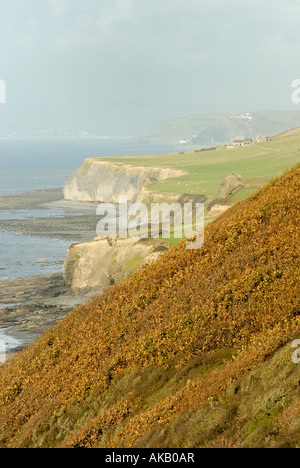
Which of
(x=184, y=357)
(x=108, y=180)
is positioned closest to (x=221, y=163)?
(x=108, y=180)

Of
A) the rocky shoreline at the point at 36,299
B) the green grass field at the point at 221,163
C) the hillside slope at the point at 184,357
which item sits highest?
the green grass field at the point at 221,163

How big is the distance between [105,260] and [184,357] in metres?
29.0

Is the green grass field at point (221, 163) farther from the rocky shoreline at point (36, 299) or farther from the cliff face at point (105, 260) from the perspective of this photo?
the cliff face at point (105, 260)

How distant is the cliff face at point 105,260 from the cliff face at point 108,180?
180ft

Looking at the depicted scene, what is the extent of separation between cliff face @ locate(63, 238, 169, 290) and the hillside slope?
15.9 meters

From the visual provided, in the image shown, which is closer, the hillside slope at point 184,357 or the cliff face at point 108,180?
the hillside slope at point 184,357

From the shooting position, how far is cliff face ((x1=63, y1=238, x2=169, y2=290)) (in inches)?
1467

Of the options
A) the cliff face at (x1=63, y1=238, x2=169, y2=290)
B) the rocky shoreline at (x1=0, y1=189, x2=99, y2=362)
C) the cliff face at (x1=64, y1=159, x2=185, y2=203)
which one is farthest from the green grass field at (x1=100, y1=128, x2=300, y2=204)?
the cliff face at (x1=63, y1=238, x2=169, y2=290)

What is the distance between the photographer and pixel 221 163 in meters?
117

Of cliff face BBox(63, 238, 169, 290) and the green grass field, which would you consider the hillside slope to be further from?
the green grass field

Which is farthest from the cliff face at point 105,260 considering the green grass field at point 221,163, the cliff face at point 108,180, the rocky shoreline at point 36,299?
the cliff face at point 108,180

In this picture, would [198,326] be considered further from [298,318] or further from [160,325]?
[298,318]

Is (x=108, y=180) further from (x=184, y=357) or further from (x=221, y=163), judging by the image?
(x=184, y=357)

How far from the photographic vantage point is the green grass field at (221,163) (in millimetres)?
85875
